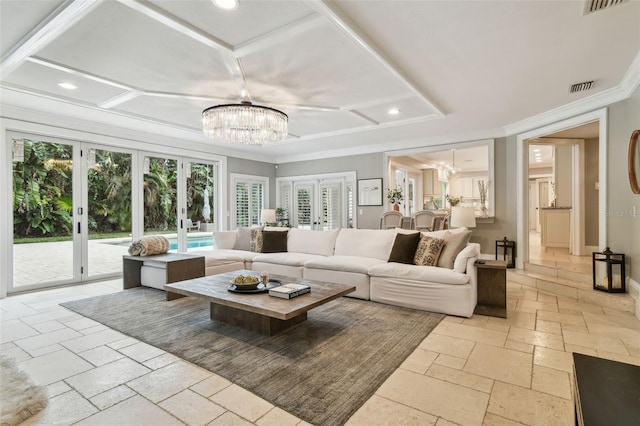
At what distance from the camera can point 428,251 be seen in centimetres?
391

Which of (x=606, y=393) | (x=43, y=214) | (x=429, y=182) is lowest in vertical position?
(x=606, y=393)

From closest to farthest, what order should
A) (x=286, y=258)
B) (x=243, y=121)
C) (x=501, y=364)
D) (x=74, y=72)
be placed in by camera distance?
(x=501, y=364) → (x=74, y=72) → (x=243, y=121) → (x=286, y=258)

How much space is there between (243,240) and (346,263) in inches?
95.1

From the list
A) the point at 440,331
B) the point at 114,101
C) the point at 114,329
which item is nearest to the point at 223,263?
the point at 114,329

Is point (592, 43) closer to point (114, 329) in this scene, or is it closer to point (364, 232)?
point (364, 232)

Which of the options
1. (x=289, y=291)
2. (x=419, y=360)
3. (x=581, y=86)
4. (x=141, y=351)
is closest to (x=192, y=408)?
(x=141, y=351)

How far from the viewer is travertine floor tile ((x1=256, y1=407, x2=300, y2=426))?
5.55 feet

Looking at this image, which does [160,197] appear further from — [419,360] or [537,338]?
[537,338]

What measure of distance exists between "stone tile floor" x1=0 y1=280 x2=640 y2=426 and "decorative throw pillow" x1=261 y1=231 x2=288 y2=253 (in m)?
2.69

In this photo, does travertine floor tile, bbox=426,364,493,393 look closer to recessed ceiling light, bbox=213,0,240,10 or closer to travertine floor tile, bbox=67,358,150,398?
travertine floor tile, bbox=67,358,150,398

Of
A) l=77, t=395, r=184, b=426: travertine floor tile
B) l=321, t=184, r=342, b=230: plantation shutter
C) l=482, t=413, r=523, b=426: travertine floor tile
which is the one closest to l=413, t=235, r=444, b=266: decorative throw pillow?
l=482, t=413, r=523, b=426: travertine floor tile

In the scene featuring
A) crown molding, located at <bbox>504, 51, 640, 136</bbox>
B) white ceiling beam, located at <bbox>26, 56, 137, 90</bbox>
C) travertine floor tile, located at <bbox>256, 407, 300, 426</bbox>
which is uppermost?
white ceiling beam, located at <bbox>26, 56, 137, 90</bbox>

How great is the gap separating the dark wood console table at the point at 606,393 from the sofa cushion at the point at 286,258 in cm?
364

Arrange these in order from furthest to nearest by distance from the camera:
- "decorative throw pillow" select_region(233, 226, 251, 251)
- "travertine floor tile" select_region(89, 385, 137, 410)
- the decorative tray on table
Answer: "decorative throw pillow" select_region(233, 226, 251, 251), the decorative tray on table, "travertine floor tile" select_region(89, 385, 137, 410)
